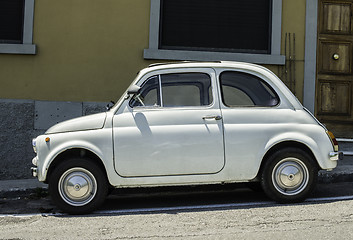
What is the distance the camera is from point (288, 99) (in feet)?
18.5

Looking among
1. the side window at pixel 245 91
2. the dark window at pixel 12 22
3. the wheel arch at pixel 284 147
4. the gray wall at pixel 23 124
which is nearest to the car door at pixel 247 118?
the side window at pixel 245 91

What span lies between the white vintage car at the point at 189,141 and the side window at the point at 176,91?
12 millimetres

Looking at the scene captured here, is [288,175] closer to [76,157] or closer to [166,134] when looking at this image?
[166,134]

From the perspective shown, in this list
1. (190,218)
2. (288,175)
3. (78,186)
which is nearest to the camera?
(190,218)

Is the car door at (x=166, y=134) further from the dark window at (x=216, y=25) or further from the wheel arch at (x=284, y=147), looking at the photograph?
the dark window at (x=216, y=25)

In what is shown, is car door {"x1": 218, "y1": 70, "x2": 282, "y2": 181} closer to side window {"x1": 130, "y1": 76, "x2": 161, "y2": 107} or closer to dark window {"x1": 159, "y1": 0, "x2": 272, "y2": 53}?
side window {"x1": 130, "y1": 76, "x2": 161, "y2": 107}

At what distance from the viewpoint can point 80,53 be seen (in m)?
8.75

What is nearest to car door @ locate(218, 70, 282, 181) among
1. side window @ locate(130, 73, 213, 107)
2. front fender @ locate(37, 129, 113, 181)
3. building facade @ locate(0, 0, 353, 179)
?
side window @ locate(130, 73, 213, 107)

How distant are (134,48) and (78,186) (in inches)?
165

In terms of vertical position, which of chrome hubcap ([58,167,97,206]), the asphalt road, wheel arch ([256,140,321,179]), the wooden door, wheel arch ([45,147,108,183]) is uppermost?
the wooden door

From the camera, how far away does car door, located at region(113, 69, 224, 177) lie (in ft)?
17.4

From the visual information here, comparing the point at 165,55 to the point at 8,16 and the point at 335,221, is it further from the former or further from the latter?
the point at 335,221

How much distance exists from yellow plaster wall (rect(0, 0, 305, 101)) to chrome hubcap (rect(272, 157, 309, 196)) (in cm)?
415

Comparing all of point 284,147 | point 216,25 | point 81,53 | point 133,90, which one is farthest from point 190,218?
point 216,25
